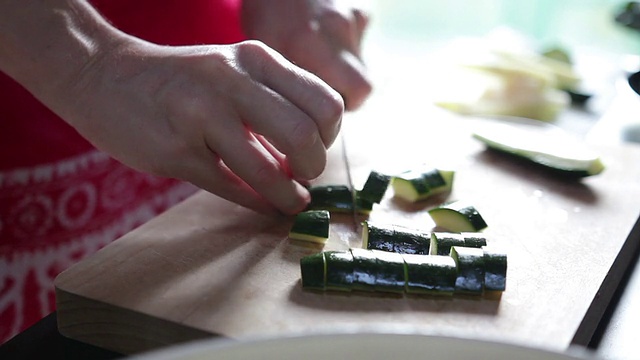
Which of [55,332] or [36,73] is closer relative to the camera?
[55,332]

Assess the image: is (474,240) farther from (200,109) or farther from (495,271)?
(200,109)

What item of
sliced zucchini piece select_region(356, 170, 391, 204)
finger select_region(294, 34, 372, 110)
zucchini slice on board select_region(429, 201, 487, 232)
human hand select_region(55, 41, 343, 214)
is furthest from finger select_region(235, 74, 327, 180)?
finger select_region(294, 34, 372, 110)

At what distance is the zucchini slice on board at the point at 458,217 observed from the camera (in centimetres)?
166

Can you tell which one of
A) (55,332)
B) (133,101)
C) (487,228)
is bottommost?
(55,332)

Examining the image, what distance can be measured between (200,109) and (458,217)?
1.84ft

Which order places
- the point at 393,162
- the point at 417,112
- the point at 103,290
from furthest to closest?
1. the point at 417,112
2. the point at 393,162
3. the point at 103,290

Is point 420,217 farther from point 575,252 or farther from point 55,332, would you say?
point 55,332

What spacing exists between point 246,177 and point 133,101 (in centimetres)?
25

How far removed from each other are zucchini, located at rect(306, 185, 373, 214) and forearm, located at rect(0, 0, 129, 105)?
507 millimetres

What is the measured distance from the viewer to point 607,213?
5.96 feet

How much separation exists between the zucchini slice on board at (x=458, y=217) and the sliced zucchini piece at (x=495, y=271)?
234 mm

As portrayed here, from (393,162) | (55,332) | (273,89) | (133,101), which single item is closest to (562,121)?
(393,162)

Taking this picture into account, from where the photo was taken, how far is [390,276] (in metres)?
1.37

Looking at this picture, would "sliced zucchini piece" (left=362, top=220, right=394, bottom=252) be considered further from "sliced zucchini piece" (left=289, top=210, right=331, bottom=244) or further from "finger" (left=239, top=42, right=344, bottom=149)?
"finger" (left=239, top=42, right=344, bottom=149)
